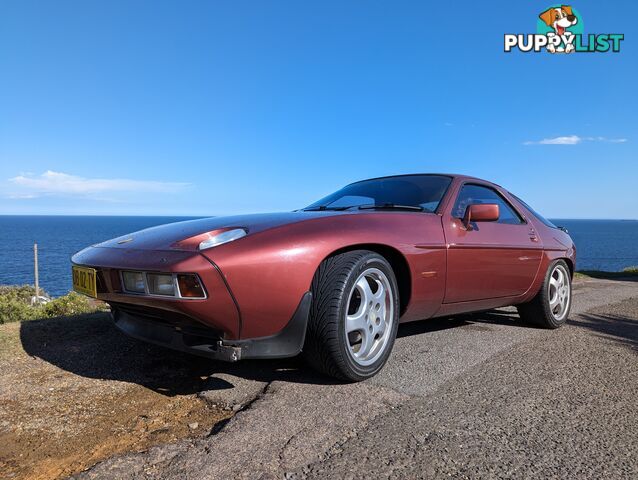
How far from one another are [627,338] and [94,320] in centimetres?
446

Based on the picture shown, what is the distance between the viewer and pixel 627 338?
3.56 m

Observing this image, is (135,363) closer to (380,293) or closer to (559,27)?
(380,293)

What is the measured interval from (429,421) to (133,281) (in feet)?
5.12

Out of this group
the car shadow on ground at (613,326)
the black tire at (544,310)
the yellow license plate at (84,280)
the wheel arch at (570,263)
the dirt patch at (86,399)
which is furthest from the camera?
the wheel arch at (570,263)

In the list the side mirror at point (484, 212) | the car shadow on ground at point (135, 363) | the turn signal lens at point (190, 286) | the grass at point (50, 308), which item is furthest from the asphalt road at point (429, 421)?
the grass at point (50, 308)

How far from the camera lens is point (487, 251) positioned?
3.17 m

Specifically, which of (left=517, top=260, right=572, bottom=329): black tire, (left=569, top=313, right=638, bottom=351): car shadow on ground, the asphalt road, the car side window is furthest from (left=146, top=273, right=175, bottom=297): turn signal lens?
(left=569, top=313, right=638, bottom=351): car shadow on ground

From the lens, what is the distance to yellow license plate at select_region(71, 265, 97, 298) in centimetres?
230

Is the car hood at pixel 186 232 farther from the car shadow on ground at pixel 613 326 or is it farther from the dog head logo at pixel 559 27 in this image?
the dog head logo at pixel 559 27

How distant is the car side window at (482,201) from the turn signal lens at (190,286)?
203 centimetres

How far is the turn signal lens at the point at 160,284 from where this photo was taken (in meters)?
1.94

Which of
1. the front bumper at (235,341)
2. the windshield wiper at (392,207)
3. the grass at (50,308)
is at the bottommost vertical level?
the grass at (50,308)

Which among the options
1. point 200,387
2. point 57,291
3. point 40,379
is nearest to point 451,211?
point 200,387

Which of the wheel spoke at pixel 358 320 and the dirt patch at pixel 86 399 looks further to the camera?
the wheel spoke at pixel 358 320
